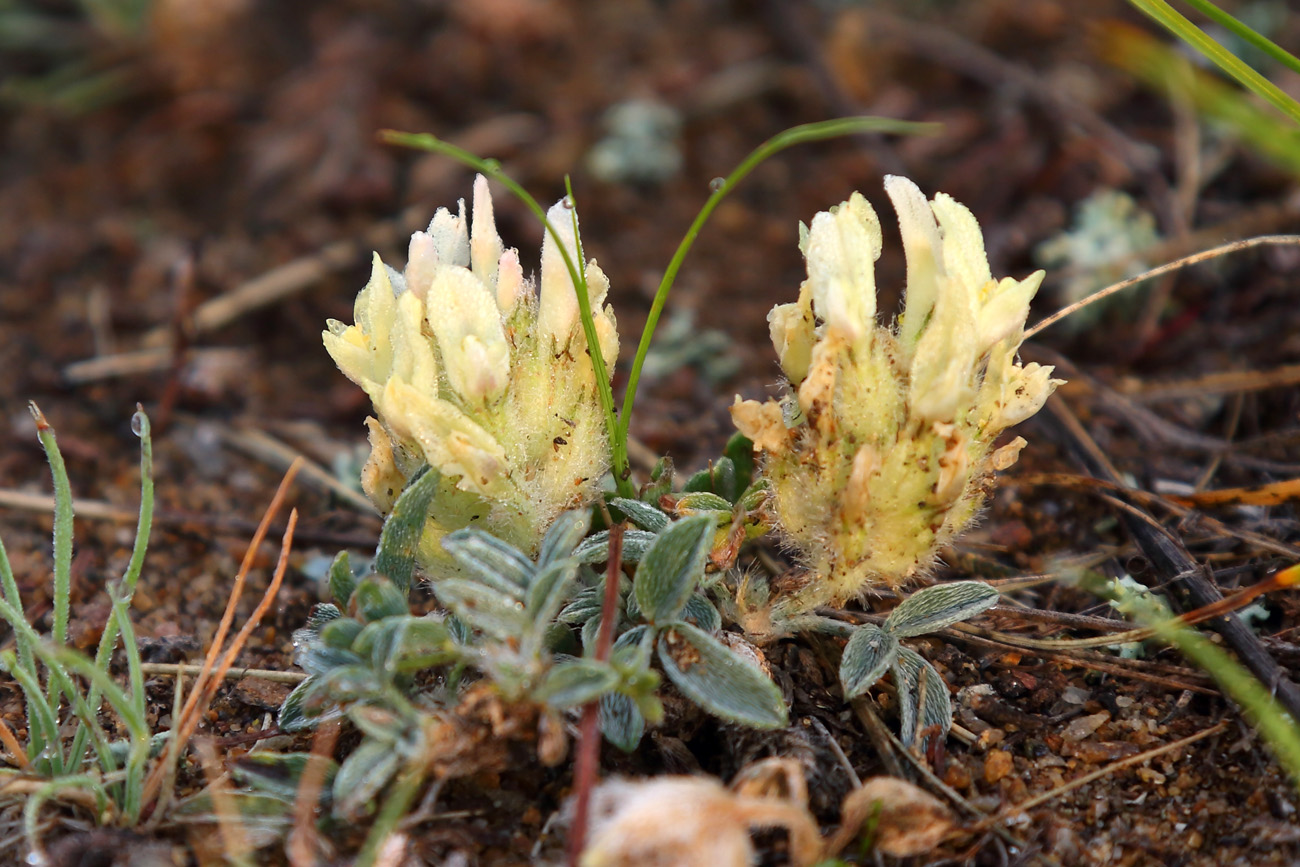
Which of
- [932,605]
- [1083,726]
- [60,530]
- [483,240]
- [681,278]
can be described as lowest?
[1083,726]

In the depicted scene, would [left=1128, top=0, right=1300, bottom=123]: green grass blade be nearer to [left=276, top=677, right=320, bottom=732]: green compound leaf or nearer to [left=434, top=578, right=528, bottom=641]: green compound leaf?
[left=434, top=578, right=528, bottom=641]: green compound leaf

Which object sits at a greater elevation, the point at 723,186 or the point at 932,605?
the point at 723,186

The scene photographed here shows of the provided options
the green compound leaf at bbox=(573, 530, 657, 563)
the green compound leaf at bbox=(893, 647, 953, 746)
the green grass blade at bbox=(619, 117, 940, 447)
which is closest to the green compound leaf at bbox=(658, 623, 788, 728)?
the green compound leaf at bbox=(573, 530, 657, 563)

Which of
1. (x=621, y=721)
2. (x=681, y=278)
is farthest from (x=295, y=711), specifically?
(x=681, y=278)

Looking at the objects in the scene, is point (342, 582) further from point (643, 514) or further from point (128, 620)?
point (643, 514)

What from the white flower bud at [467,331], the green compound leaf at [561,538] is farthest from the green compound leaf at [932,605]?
the white flower bud at [467,331]

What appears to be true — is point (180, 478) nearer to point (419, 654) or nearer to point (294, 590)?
point (294, 590)

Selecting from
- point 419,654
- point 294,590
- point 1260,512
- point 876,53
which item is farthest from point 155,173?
point 1260,512
